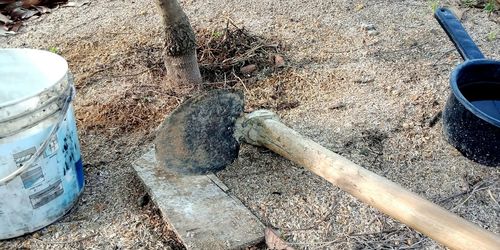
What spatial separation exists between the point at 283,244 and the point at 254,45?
5.30ft

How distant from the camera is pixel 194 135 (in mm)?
2256

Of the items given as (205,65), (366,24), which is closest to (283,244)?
(205,65)

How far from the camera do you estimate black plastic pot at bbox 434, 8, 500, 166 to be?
2.15m

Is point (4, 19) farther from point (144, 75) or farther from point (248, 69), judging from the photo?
point (248, 69)

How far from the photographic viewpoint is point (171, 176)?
227 cm

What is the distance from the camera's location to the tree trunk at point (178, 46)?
2688 mm

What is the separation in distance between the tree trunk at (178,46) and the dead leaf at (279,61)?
1.55ft

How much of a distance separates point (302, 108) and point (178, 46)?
708mm

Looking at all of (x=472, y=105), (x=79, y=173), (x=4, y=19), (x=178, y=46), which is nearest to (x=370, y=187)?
(x=472, y=105)

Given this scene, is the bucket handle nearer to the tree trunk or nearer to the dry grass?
the dry grass

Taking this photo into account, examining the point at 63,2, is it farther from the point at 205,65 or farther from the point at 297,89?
the point at 297,89

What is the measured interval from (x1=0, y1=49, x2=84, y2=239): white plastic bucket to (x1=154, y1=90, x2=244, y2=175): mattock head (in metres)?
0.36

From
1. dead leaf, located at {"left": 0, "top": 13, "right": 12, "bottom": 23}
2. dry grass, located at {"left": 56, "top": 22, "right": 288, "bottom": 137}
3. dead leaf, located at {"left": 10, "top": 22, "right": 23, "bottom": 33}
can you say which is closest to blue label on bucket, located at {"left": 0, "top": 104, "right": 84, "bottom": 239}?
dry grass, located at {"left": 56, "top": 22, "right": 288, "bottom": 137}

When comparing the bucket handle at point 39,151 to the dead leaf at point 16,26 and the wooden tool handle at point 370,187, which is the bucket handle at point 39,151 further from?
the dead leaf at point 16,26
